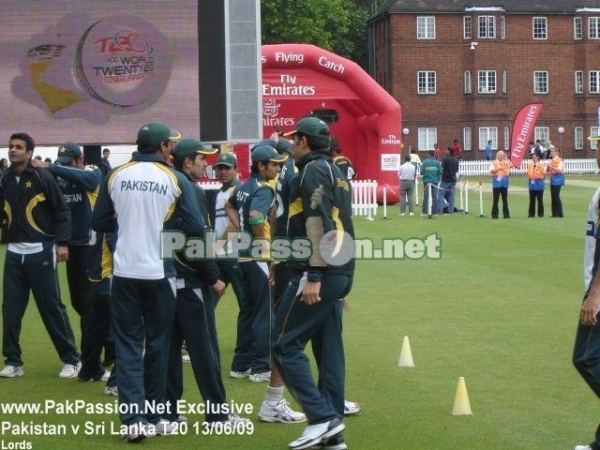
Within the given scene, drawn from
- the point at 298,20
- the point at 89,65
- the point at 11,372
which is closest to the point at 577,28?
the point at 298,20

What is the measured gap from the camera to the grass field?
819cm

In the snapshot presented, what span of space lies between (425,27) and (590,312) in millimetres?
71058

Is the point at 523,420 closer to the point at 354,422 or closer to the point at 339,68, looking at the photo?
the point at 354,422

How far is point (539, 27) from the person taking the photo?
78062 millimetres

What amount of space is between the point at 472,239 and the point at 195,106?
7.07m

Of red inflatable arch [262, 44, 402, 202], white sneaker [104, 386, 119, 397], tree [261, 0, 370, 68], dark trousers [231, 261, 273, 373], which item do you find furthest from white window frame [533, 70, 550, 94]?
white sneaker [104, 386, 119, 397]

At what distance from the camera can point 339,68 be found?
36531mm

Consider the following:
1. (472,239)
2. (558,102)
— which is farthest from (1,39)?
(558,102)

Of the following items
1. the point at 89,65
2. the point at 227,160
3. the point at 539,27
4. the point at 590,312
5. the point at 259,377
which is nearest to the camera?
the point at 590,312

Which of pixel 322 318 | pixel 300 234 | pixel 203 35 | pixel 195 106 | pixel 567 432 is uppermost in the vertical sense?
pixel 203 35

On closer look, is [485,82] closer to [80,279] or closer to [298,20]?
[298,20]

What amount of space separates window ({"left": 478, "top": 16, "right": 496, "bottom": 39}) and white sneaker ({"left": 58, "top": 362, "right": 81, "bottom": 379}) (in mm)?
68893

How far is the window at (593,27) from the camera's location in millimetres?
78750

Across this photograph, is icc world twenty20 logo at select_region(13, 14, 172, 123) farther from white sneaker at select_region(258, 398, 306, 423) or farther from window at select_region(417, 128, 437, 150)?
window at select_region(417, 128, 437, 150)
